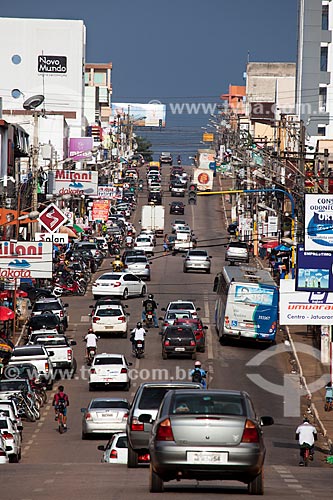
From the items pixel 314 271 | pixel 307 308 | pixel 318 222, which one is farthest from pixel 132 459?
pixel 318 222

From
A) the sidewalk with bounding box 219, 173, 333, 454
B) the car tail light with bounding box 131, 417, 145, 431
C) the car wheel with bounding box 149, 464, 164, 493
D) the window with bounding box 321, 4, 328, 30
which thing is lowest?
the sidewalk with bounding box 219, 173, 333, 454

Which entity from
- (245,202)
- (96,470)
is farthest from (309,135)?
(96,470)

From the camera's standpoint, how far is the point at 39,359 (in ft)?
136

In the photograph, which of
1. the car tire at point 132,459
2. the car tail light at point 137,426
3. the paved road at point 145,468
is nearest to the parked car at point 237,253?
the paved road at point 145,468

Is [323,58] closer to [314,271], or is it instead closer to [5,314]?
[5,314]

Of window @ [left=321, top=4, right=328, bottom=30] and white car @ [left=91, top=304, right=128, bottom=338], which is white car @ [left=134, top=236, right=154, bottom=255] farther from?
window @ [left=321, top=4, right=328, bottom=30]

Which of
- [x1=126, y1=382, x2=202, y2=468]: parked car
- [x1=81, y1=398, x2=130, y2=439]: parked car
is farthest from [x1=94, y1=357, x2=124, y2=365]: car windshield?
[x1=126, y1=382, x2=202, y2=468]: parked car

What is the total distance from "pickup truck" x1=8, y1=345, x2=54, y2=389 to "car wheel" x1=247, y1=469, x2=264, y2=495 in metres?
25.1

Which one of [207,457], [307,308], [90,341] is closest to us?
[207,457]

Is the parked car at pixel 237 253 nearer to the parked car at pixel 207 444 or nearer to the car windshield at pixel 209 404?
the car windshield at pixel 209 404

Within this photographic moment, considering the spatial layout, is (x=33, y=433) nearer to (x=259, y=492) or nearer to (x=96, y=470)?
(x=96, y=470)

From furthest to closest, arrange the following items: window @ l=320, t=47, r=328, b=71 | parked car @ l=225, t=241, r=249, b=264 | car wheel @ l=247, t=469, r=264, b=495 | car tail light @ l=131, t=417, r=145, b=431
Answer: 1. window @ l=320, t=47, r=328, b=71
2. parked car @ l=225, t=241, r=249, b=264
3. car tail light @ l=131, t=417, r=145, b=431
4. car wheel @ l=247, t=469, r=264, b=495

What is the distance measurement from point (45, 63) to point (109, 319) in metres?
127

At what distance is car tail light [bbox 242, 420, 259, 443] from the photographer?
50.4 feet
